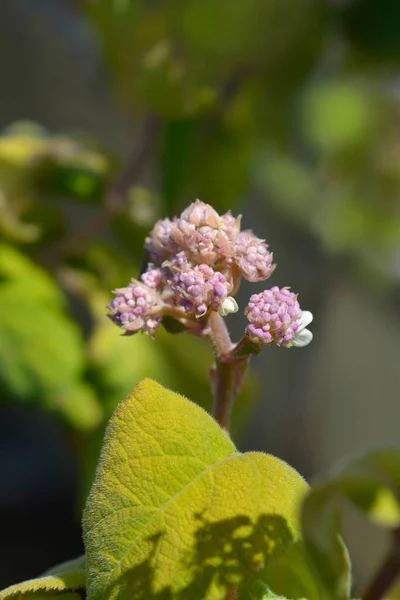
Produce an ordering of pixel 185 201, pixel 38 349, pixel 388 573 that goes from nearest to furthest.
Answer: pixel 388 573 < pixel 38 349 < pixel 185 201

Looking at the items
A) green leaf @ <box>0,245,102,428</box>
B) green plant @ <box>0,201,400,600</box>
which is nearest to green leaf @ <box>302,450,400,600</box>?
green plant @ <box>0,201,400,600</box>

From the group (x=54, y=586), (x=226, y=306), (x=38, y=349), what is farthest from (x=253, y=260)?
(x=38, y=349)

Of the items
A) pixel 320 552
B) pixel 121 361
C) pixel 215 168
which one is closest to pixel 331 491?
pixel 320 552

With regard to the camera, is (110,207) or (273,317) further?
(110,207)

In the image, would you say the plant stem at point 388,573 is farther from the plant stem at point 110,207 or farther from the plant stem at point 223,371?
the plant stem at point 110,207

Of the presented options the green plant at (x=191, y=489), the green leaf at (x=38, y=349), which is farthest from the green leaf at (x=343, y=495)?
the green leaf at (x=38, y=349)

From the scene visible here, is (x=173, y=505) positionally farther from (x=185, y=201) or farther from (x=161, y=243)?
(x=185, y=201)

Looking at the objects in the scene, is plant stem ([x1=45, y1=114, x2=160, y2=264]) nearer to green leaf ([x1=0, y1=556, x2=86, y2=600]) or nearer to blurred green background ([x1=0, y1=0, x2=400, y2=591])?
blurred green background ([x1=0, y1=0, x2=400, y2=591])
